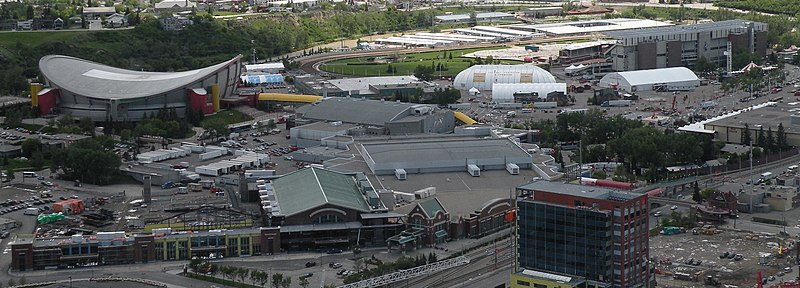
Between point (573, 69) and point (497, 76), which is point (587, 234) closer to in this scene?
point (497, 76)

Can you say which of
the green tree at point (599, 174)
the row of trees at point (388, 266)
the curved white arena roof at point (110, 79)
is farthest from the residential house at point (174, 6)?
the row of trees at point (388, 266)

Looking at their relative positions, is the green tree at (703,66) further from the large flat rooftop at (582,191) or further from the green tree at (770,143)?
the large flat rooftop at (582,191)

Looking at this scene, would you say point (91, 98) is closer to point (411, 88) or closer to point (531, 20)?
point (411, 88)

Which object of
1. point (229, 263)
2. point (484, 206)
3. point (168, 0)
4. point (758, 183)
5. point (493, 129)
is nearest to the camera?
point (229, 263)

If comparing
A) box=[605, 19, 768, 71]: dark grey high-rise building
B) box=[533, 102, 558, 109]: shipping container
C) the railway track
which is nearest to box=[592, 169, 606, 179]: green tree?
box=[533, 102, 558, 109]: shipping container

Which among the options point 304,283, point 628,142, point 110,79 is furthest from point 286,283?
point 110,79

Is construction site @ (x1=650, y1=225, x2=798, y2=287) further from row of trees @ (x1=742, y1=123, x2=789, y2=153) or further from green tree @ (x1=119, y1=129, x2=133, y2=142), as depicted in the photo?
green tree @ (x1=119, y1=129, x2=133, y2=142)

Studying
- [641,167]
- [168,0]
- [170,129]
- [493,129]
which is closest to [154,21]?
[168,0]
